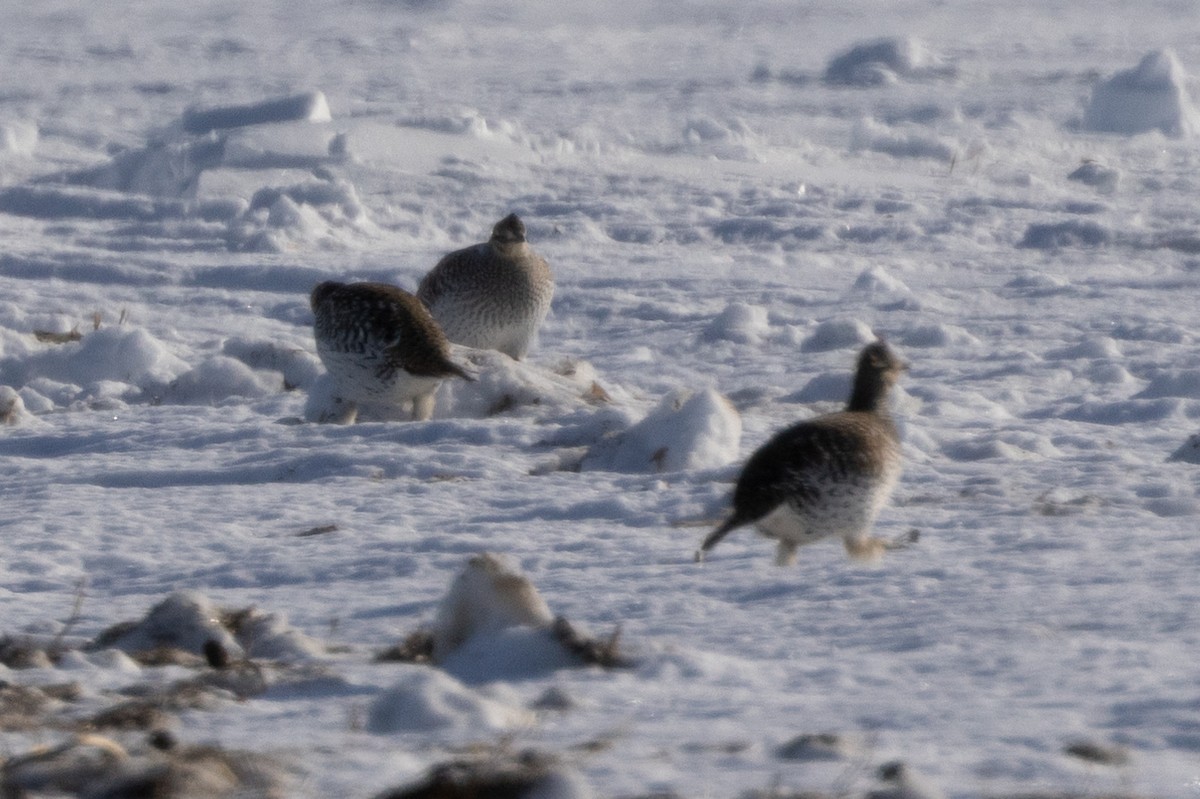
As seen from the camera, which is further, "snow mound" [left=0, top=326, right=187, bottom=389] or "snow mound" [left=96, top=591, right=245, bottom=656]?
"snow mound" [left=0, top=326, right=187, bottom=389]

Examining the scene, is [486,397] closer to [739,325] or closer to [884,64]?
[739,325]

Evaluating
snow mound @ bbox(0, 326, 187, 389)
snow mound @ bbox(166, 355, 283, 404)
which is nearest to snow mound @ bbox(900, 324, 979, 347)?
snow mound @ bbox(166, 355, 283, 404)

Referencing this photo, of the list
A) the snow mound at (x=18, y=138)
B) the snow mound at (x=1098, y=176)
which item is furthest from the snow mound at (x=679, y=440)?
the snow mound at (x=18, y=138)

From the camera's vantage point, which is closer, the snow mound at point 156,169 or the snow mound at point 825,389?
the snow mound at point 825,389

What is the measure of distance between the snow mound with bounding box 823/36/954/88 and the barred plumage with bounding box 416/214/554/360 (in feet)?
36.7

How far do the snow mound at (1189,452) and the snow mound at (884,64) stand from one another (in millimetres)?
13235

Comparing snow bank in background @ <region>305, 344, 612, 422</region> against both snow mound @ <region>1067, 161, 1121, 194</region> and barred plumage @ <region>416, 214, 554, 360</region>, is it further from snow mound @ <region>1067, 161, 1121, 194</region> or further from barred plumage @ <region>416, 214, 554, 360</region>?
snow mound @ <region>1067, 161, 1121, 194</region>

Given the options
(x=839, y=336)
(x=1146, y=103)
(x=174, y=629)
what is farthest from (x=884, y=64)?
(x=174, y=629)

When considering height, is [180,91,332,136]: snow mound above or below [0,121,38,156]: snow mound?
above

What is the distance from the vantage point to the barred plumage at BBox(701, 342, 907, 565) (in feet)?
14.9

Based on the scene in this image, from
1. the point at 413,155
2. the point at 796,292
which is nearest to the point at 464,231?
the point at 413,155

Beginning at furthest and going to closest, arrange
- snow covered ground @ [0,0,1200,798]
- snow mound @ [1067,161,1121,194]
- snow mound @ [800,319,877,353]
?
1. snow mound @ [1067,161,1121,194]
2. snow mound @ [800,319,877,353]
3. snow covered ground @ [0,0,1200,798]

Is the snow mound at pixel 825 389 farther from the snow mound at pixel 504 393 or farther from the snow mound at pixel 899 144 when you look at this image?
the snow mound at pixel 899 144

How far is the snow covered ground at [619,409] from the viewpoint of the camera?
3039 mm
